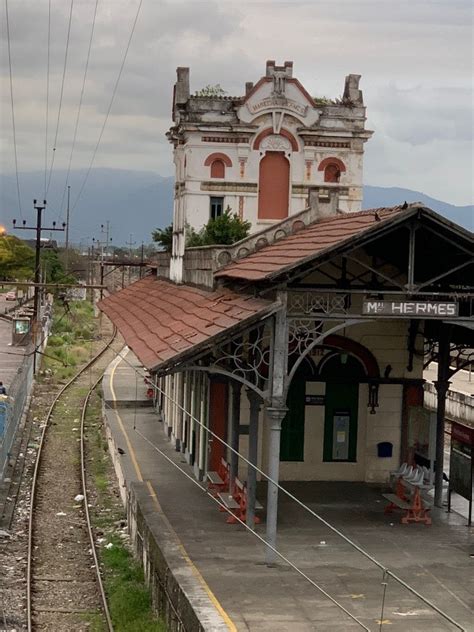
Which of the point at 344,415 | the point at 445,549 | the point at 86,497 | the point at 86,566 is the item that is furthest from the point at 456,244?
the point at 86,497

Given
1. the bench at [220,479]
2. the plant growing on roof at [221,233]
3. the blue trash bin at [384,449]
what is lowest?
the bench at [220,479]

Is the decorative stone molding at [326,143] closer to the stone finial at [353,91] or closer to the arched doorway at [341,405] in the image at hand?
the stone finial at [353,91]

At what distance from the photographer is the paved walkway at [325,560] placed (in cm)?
1142

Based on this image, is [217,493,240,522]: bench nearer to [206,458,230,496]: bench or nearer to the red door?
[206,458,230,496]: bench

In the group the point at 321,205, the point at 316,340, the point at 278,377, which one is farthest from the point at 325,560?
the point at 321,205

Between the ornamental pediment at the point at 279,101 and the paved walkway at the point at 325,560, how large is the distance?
1959cm

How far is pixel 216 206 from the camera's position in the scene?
1471 inches

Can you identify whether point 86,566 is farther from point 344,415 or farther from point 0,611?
point 344,415

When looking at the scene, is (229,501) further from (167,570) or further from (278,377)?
(167,570)

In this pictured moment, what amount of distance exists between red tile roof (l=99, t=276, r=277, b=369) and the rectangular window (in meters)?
12.3

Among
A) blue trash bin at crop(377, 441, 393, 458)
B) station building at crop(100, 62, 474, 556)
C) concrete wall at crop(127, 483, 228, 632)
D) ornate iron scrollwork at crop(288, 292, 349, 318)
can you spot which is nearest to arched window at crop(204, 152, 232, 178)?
station building at crop(100, 62, 474, 556)

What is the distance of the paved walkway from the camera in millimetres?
11422

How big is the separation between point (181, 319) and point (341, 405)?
3371 mm

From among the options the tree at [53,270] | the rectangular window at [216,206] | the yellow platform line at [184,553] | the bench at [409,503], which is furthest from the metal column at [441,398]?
the tree at [53,270]
